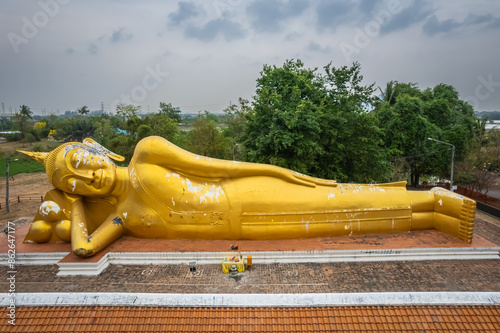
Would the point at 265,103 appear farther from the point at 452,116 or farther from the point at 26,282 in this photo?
the point at 452,116

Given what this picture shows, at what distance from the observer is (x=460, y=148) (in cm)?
2559

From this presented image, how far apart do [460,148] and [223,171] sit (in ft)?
75.7

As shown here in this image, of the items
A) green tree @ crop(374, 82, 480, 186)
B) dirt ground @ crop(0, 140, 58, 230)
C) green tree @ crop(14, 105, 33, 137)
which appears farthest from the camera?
green tree @ crop(14, 105, 33, 137)

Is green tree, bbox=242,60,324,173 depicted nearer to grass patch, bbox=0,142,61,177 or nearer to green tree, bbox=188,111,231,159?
green tree, bbox=188,111,231,159

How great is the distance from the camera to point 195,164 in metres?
9.73

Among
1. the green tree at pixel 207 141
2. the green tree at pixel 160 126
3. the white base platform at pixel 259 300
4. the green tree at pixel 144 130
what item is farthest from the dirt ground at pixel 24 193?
the green tree at pixel 207 141

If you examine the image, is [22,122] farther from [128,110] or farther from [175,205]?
[175,205]

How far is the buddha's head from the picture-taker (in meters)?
9.53

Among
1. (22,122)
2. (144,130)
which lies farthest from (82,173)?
(22,122)

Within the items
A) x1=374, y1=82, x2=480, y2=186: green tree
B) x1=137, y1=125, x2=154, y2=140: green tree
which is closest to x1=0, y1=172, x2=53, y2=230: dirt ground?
x1=137, y1=125, x2=154, y2=140: green tree

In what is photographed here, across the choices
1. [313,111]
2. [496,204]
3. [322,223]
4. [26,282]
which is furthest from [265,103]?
[496,204]

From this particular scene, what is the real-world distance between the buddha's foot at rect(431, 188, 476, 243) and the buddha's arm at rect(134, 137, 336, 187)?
3959 mm

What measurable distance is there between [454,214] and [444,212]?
1.08 feet

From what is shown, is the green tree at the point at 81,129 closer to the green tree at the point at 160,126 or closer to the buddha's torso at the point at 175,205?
the green tree at the point at 160,126
